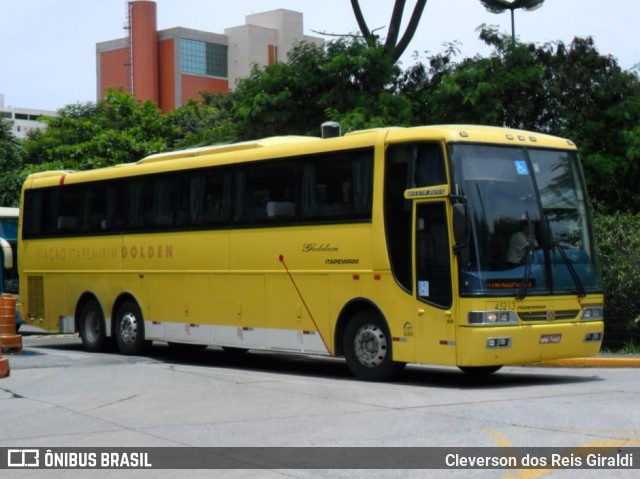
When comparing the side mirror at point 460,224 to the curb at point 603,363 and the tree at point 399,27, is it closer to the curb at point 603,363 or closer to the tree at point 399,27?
the curb at point 603,363

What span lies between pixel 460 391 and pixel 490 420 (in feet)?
9.65

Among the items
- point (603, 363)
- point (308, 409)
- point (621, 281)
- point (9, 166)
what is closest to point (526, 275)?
point (308, 409)

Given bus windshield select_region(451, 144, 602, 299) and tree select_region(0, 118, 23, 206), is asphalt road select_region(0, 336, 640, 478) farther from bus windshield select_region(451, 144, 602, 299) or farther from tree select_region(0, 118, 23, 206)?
tree select_region(0, 118, 23, 206)

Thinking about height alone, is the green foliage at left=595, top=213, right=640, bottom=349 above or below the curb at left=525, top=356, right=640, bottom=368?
above

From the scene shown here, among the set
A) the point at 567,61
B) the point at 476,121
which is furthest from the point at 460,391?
the point at 567,61

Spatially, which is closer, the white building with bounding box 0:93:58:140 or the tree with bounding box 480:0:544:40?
the tree with bounding box 480:0:544:40

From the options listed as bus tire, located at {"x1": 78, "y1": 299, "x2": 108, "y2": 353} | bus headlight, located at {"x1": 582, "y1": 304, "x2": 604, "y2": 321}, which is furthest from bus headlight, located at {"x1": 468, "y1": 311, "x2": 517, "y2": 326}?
bus tire, located at {"x1": 78, "y1": 299, "x2": 108, "y2": 353}

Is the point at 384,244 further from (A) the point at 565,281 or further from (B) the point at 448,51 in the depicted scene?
(B) the point at 448,51

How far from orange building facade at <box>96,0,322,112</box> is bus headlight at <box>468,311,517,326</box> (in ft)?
308

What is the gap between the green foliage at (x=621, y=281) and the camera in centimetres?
1933

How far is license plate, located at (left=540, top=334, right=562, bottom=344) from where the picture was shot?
14.5 m

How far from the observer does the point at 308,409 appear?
1244cm

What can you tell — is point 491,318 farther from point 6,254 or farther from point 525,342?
point 6,254

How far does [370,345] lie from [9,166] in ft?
119
